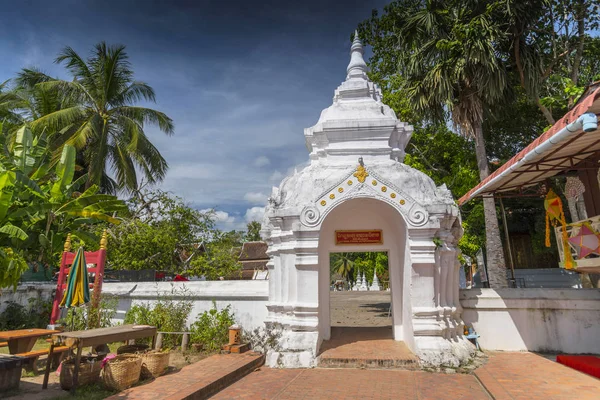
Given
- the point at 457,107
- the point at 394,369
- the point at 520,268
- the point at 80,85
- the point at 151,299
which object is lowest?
the point at 394,369

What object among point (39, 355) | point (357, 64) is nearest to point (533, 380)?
point (357, 64)

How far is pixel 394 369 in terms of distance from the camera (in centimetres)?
720

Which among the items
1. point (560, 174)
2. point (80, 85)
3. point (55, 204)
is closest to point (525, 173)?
point (560, 174)

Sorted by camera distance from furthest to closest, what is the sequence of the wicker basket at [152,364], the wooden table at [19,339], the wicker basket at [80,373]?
the wooden table at [19,339] < the wicker basket at [152,364] < the wicker basket at [80,373]

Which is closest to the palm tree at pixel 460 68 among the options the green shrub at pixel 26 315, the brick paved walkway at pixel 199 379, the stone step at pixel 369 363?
the stone step at pixel 369 363

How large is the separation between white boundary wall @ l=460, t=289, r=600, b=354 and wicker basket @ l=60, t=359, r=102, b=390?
24.4 feet

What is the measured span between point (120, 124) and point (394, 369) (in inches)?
638

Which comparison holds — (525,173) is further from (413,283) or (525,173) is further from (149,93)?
(149,93)

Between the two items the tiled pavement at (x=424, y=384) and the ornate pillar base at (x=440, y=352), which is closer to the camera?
the tiled pavement at (x=424, y=384)

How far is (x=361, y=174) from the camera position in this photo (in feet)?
26.5

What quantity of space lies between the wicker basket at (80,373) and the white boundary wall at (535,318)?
7.44m

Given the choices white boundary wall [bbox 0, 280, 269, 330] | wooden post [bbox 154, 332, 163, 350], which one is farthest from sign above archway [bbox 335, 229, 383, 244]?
wooden post [bbox 154, 332, 163, 350]

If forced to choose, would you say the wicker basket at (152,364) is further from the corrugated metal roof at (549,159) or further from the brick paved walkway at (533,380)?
the corrugated metal roof at (549,159)

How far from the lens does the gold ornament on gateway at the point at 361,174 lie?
805cm
